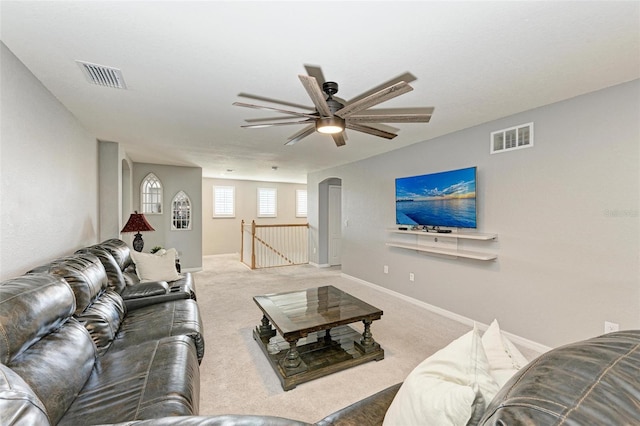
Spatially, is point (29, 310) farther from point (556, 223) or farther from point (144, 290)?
point (556, 223)

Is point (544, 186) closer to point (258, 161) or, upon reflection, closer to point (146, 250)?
point (258, 161)

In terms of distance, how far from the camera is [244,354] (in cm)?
260

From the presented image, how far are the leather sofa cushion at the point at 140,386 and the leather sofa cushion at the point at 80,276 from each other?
41 cm

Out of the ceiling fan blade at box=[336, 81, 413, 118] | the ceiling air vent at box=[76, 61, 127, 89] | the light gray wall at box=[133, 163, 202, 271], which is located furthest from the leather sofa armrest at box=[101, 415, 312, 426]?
the light gray wall at box=[133, 163, 202, 271]

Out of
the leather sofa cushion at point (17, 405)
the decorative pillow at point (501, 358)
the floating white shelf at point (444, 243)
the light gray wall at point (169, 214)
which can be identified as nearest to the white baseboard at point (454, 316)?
the decorative pillow at point (501, 358)

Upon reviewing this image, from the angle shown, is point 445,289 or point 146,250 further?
point 146,250

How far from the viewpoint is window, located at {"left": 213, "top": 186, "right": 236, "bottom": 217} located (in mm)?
8523

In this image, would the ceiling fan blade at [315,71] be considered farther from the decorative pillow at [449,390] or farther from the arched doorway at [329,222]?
the arched doorway at [329,222]

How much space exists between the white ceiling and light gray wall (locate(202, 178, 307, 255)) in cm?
582

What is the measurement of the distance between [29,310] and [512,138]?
403cm

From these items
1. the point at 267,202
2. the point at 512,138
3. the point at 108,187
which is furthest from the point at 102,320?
the point at 267,202

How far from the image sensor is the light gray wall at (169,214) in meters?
5.91

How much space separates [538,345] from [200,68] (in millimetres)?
3979

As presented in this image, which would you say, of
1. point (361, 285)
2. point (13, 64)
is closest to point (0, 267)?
point (13, 64)
